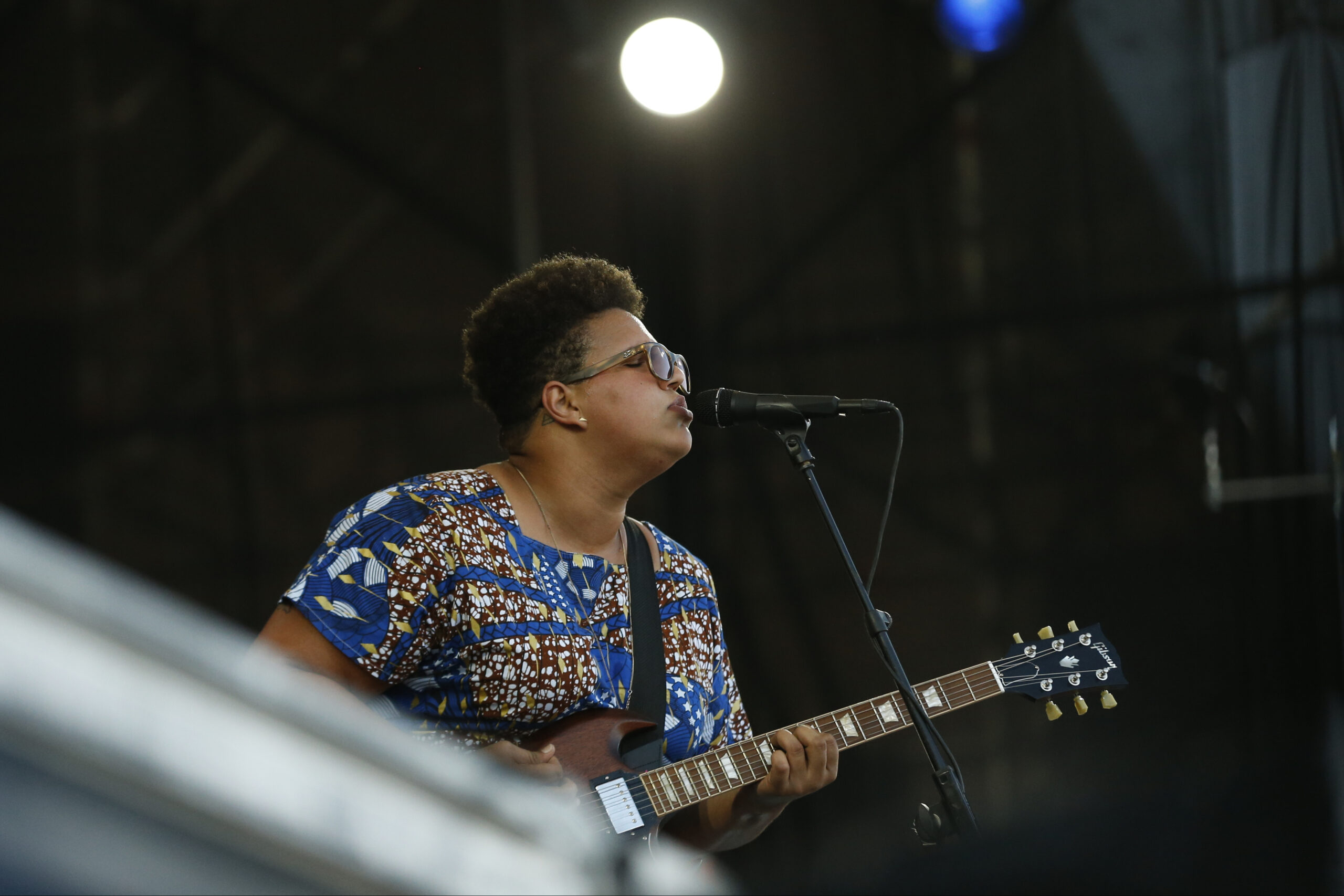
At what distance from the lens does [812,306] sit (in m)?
5.09

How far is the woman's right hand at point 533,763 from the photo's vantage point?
81.7 inches

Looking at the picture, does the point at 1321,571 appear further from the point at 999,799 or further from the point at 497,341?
the point at 497,341

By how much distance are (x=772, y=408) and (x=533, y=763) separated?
767 millimetres

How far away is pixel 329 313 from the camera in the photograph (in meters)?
5.34

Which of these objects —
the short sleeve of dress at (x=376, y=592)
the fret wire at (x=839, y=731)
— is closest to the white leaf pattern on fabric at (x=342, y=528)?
the short sleeve of dress at (x=376, y=592)

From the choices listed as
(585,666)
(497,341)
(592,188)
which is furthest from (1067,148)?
(585,666)

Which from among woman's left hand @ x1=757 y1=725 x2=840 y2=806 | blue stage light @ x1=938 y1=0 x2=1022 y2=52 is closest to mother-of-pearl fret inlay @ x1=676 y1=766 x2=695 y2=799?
woman's left hand @ x1=757 y1=725 x2=840 y2=806

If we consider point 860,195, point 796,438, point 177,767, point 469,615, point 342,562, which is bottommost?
point 469,615

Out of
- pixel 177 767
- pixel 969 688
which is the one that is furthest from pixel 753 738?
pixel 177 767

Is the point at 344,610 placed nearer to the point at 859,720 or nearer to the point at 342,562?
the point at 342,562

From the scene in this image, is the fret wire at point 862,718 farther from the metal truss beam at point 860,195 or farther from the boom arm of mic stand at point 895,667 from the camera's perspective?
the metal truss beam at point 860,195

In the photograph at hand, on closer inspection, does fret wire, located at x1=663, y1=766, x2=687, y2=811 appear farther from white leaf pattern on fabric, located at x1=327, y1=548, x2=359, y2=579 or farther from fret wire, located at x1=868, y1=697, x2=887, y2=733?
white leaf pattern on fabric, located at x1=327, y1=548, x2=359, y2=579

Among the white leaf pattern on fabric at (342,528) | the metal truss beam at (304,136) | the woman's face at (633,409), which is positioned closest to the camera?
the white leaf pattern on fabric at (342,528)

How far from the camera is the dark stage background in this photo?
4.21 meters
